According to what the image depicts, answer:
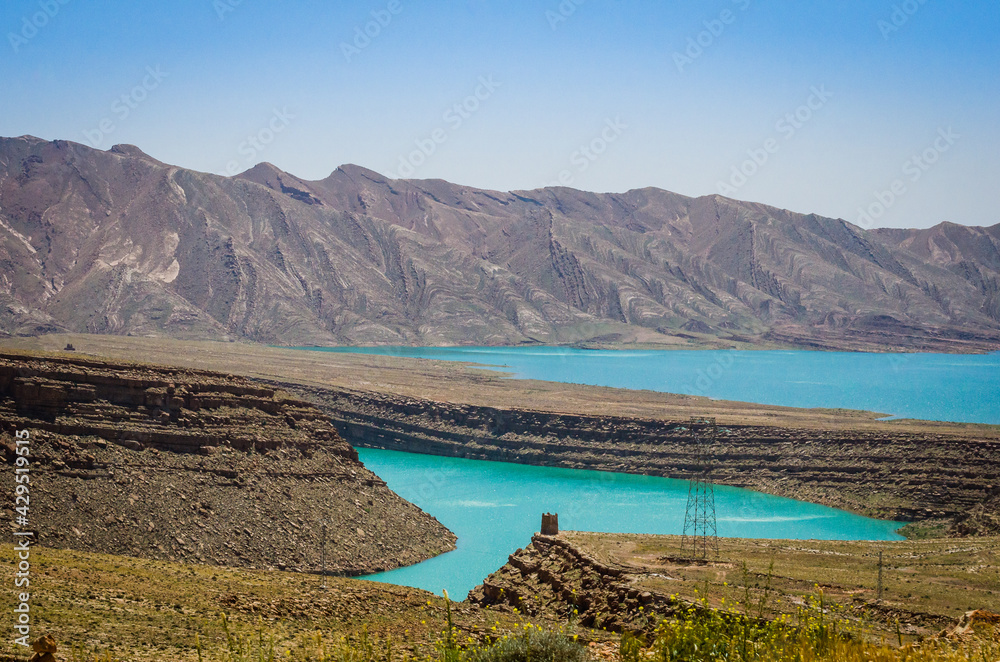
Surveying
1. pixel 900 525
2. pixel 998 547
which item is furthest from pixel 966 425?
pixel 998 547

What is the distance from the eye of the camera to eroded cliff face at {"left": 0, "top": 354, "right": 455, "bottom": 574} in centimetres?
4266

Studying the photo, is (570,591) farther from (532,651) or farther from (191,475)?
(191,475)

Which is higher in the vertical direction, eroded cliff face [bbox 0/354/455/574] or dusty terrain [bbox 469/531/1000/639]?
eroded cliff face [bbox 0/354/455/574]

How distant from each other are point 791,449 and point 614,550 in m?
57.5

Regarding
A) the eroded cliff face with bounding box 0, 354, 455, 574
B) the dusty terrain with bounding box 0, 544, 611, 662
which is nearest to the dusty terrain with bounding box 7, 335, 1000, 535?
the eroded cliff face with bounding box 0, 354, 455, 574

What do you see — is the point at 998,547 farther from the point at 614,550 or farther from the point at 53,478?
the point at 53,478

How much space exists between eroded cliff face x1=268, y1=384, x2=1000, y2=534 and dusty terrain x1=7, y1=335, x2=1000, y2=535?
0.14 metres

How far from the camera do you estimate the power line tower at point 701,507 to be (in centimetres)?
4231

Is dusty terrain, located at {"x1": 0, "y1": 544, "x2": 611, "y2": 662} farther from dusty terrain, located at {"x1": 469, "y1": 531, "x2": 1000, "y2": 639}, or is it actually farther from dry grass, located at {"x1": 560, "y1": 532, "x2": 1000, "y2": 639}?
dry grass, located at {"x1": 560, "y1": 532, "x2": 1000, "y2": 639}

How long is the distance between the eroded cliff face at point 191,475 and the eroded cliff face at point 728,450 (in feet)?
121

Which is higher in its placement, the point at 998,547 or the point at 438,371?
the point at 438,371

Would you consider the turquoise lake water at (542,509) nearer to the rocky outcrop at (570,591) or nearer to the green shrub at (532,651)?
the rocky outcrop at (570,591)

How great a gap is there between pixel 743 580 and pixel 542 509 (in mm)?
40494

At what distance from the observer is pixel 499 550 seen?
57.3m
